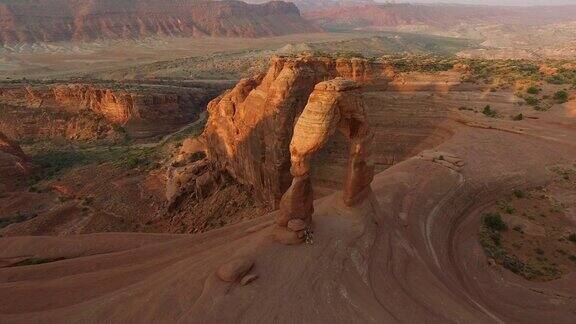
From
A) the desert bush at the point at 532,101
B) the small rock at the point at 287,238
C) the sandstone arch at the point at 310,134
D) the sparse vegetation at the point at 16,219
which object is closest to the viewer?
the small rock at the point at 287,238

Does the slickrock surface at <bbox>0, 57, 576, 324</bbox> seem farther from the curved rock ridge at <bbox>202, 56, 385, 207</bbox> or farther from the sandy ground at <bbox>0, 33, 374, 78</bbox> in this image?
the sandy ground at <bbox>0, 33, 374, 78</bbox>

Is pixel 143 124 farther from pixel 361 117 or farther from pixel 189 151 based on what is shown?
pixel 361 117

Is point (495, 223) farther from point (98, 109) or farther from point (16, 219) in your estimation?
point (98, 109)

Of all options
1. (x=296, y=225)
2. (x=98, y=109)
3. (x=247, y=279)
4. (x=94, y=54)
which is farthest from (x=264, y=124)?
(x=94, y=54)

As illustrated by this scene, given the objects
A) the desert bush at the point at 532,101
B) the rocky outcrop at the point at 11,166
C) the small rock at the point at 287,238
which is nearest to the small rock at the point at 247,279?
the small rock at the point at 287,238

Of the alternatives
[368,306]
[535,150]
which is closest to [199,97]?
[535,150]

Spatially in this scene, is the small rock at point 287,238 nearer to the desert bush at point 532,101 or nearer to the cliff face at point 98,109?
the desert bush at point 532,101
